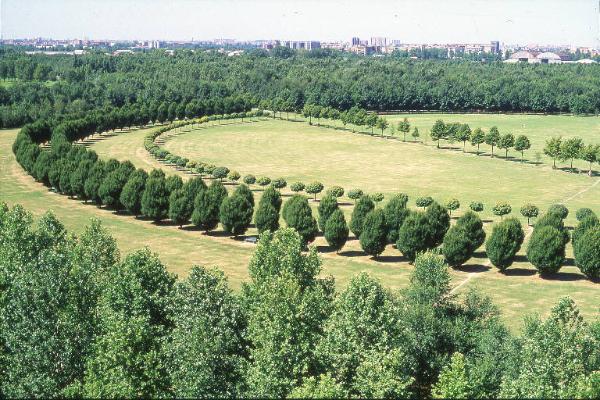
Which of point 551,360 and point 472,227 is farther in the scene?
point 472,227

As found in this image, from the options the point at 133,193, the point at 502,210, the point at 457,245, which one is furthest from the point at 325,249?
the point at 133,193

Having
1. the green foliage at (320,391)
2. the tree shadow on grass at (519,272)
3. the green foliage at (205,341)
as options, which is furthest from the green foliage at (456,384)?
the tree shadow on grass at (519,272)

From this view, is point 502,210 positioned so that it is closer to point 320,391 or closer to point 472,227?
point 472,227

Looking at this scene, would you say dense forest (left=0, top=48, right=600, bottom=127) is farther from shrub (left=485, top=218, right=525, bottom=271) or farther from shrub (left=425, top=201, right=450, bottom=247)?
shrub (left=485, top=218, right=525, bottom=271)

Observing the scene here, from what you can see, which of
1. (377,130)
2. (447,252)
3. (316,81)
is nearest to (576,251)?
(447,252)

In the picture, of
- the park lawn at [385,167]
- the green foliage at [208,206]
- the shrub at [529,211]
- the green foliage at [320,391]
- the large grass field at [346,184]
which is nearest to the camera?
the green foliage at [320,391]

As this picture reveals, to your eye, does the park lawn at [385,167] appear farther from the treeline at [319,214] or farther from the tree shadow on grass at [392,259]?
the tree shadow on grass at [392,259]
